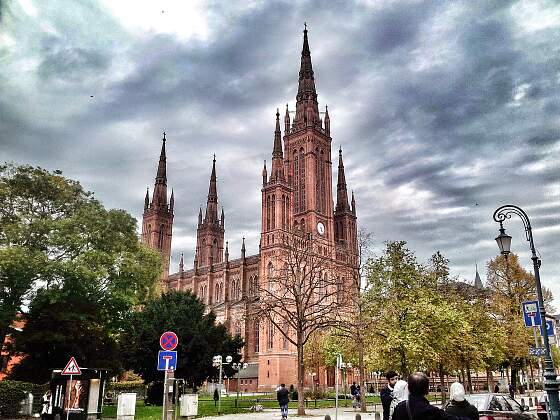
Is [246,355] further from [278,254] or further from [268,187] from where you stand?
[268,187]

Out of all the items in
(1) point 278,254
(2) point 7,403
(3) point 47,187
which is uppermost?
(1) point 278,254

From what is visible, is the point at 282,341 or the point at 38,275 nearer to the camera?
the point at 38,275

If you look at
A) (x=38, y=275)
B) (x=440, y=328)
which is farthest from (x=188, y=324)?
(x=440, y=328)

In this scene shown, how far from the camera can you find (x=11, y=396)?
2483 cm

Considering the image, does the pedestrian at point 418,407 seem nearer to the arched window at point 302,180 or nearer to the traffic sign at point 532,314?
the traffic sign at point 532,314

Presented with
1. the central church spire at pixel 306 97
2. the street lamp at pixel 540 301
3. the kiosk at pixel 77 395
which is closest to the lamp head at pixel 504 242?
the street lamp at pixel 540 301

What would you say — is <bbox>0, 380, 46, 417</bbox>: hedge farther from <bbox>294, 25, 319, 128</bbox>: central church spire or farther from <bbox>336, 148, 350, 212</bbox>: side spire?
<bbox>336, 148, 350, 212</bbox>: side spire

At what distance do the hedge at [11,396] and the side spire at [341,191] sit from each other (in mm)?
72416

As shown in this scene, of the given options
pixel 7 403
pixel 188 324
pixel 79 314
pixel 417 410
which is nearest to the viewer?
pixel 417 410

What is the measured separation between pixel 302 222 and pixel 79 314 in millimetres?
56335

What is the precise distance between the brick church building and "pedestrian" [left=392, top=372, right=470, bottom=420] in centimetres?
6199

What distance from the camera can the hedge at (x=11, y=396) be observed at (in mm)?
24594

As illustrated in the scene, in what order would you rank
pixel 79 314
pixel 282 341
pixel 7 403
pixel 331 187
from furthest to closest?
pixel 331 187 < pixel 282 341 < pixel 79 314 < pixel 7 403

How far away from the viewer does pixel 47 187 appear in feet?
96.8
